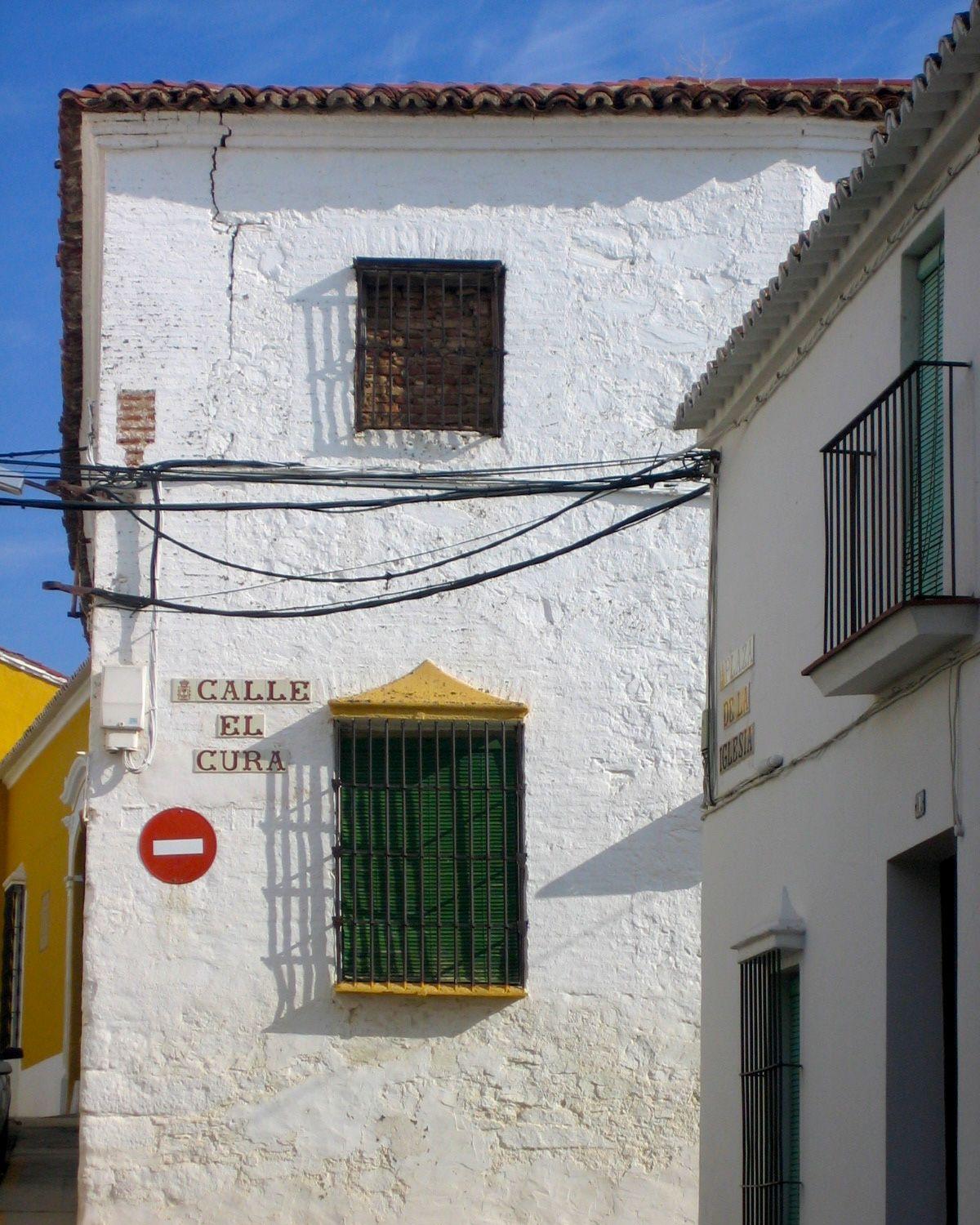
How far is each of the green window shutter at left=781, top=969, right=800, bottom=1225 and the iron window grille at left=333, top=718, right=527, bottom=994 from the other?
303cm

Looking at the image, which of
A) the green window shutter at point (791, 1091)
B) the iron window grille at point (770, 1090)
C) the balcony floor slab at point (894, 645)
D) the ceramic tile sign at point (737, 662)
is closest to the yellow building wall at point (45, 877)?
the ceramic tile sign at point (737, 662)

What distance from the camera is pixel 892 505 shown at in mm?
7672

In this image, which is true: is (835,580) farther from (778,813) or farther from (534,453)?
(534,453)

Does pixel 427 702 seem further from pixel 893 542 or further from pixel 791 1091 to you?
pixel 893 542

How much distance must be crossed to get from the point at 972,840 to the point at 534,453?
6.10 m

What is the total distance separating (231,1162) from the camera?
451 inches

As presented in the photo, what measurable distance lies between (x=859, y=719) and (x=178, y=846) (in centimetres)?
519

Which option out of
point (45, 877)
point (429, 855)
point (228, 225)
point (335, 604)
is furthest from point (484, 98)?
point (45, 877)

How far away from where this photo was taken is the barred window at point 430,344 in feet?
41.0

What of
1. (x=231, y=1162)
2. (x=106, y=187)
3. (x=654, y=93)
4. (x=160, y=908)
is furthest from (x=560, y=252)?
(x=231, y=1162)

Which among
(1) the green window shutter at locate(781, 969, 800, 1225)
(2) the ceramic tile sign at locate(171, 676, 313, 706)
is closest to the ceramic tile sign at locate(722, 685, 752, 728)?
(1) the green window shutter at locate(781, 969, 800, 1225)

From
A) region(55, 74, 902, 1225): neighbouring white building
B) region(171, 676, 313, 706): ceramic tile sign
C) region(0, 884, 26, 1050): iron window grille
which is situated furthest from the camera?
region(0, 884, 26, 1050): iron window grille

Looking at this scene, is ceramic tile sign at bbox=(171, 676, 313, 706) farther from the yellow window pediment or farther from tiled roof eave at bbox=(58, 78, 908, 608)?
tiled roof eave at bbox=(58, 78, 908, 608)

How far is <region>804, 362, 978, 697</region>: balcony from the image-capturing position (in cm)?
702
